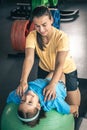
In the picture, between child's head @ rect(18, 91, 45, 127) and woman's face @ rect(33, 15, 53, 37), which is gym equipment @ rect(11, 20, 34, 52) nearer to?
woman's face @ rect(33, 15, 53, 37)

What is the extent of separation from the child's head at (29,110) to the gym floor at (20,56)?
723 mm

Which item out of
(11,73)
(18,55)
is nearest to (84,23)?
(18,55)

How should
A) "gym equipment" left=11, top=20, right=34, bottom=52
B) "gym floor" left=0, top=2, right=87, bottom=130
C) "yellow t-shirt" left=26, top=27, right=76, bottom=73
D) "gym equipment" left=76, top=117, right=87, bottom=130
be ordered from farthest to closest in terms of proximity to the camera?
"gym equipment" left=11, top=20, right=34, bottom=52
"gym floor" left=0, top=2, right=87, bottom=130
"gym equipment" left=76, top=117, right=87, bottom=130
"yellow t-shirt" left=26, top=27, right=76, bottom=73

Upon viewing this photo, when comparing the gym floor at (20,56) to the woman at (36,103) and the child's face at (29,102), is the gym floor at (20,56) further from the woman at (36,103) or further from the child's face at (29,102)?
the child's face at (29,102)

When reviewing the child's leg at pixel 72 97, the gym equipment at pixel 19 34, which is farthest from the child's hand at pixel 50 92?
the gym equipment at pixel 19 34

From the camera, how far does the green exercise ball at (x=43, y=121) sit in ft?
5.26

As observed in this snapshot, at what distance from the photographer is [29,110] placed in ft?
5.15

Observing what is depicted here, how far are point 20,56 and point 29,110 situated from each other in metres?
1.76

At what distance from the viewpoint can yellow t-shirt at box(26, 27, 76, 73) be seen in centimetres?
180

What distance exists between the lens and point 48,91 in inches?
65.1

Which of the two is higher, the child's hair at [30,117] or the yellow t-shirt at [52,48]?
the yellow t-shirt at [52,48]

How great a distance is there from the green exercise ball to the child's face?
10cm

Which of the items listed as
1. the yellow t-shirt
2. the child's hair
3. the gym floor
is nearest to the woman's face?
the yellow t-shirt

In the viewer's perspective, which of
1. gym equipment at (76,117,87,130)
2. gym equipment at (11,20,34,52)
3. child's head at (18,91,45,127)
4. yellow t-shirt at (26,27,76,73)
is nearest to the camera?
child's head at (18,91,45,127)
